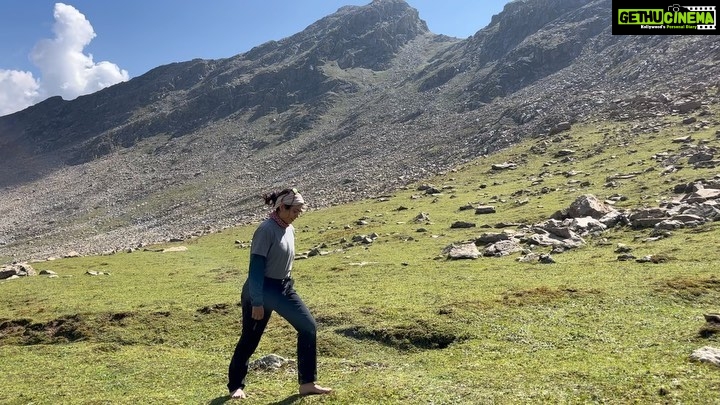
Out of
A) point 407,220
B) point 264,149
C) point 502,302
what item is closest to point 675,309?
point 502,302

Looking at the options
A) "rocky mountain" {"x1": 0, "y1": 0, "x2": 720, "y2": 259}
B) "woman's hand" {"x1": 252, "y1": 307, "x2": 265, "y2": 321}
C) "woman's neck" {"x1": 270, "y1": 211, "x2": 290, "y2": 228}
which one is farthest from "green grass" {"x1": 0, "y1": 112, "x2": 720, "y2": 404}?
"rocky mountain" {"x1": 0, "y1": 0, "x2": 720, "y2": 259}

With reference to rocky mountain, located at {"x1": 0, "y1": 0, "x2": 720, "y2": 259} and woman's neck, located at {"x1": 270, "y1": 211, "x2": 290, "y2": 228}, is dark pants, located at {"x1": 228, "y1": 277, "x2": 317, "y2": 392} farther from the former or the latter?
rocky mountain, located at {"x1": 0, "y1": 0, "x2": 720, "y2": 259}

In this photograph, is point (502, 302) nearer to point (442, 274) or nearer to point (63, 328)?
point (442, 274)

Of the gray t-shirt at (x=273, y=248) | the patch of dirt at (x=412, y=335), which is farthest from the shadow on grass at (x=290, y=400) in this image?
the patch of dirt at (x=412, y=335)

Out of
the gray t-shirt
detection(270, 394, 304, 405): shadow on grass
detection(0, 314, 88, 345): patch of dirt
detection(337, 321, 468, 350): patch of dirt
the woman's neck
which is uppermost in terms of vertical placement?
the woman's neck

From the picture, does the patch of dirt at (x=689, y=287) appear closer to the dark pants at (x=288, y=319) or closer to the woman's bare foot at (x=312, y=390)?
the woman's bare foot at (x=312, y=390)

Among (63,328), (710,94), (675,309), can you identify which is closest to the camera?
(675,309)

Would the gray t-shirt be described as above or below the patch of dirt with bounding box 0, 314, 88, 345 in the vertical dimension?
above

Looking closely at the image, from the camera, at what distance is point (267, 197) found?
35.9 feet

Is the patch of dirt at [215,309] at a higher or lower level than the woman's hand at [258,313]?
lower

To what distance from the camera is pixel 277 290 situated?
34.1 feet

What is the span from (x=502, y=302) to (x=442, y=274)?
28.4 feet

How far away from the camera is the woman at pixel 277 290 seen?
33.3ft

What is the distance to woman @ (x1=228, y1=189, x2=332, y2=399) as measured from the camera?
10148 mm
